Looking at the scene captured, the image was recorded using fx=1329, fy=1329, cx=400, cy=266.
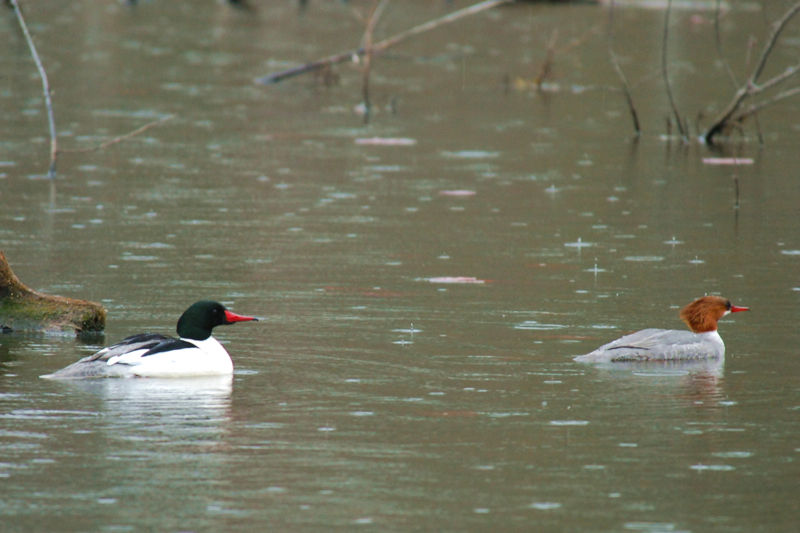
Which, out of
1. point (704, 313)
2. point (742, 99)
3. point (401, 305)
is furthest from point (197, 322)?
point (742, 99)

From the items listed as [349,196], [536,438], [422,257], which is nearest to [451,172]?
[349,196]

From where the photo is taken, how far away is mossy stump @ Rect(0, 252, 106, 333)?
387 inches

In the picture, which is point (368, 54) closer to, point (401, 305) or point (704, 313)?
→ point (401, 305)

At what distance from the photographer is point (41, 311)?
10.0 meters

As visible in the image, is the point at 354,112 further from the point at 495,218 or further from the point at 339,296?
the point at 339,296

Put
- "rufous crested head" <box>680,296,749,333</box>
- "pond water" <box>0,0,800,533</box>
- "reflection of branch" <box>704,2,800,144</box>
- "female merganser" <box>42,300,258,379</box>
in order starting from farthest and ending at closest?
"reflection of branch" <box>704,2,800,144</box>, "rufous crested head" <box>680,296,749,333</box>, "female merganser" <box>42,300,258,379</box>, "pond water" <box>0,0,800,533</box>

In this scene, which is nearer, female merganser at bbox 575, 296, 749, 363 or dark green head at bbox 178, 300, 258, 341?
dark green head at bbox 178, 300, 258, 341

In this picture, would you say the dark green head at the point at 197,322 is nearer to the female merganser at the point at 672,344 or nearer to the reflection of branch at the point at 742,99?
the female merganser at the point at 672,344

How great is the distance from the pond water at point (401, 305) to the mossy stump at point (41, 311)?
0.20 metres

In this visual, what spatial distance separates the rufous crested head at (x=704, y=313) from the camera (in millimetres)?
9562

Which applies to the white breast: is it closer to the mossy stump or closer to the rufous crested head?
the mossy stump

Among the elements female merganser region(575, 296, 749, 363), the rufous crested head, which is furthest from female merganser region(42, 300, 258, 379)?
the rufous crested head

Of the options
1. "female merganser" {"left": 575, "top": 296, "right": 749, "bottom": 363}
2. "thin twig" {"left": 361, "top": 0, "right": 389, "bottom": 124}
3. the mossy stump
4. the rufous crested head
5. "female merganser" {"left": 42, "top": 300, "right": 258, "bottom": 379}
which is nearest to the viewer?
"female merganser" {"left": 42, "top": 300, "right": 258, "bottom": 379}

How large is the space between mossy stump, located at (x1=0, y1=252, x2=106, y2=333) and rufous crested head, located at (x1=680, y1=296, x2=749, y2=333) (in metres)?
4.30
